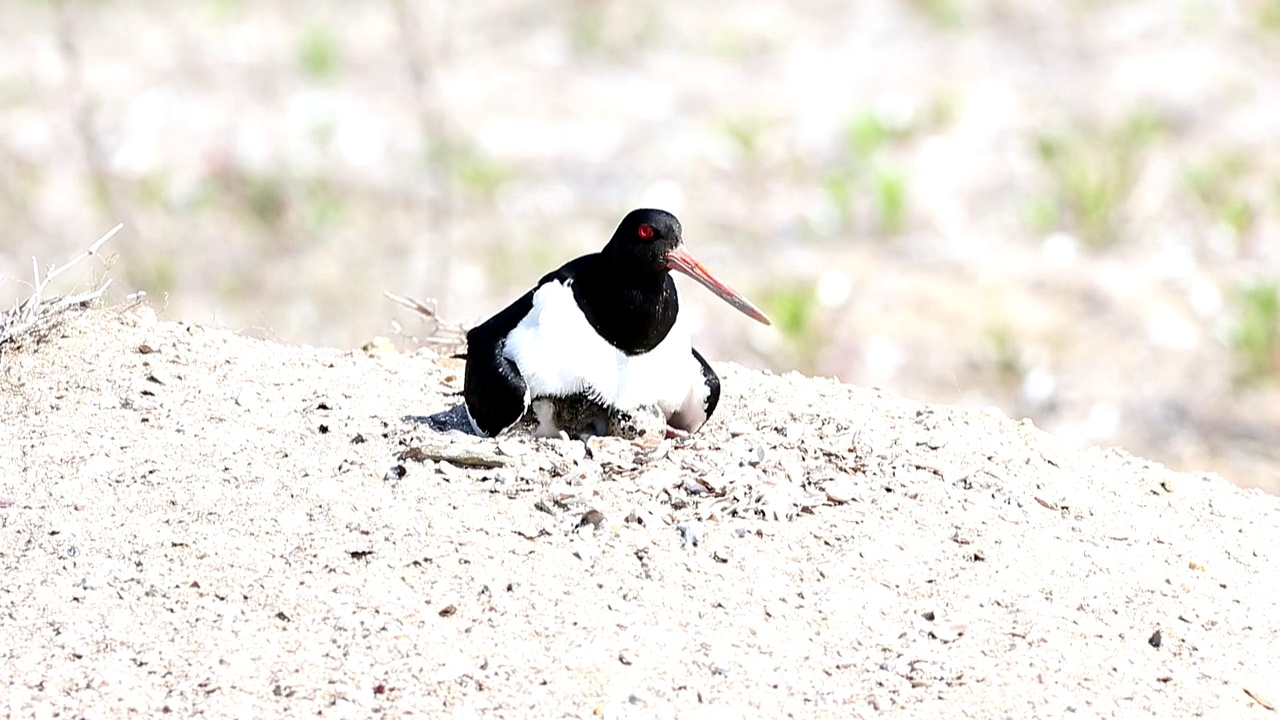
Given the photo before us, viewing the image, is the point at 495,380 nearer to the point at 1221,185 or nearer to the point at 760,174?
the point at 760,174

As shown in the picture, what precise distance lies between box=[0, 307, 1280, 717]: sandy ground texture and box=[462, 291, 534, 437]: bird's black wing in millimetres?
80

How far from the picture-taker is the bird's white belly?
3.99 meters

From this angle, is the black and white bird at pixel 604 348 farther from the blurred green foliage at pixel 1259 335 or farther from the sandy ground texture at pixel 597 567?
the blurred green foliage at pixel 1259 335

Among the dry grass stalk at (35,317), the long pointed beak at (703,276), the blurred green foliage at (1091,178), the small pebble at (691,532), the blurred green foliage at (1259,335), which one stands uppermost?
the blurred green foliage at (1091,178)

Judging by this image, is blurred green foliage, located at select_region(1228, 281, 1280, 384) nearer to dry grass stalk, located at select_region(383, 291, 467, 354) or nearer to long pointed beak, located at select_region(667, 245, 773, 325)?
dry grass stalk, located at select_region(383, 291, 467, 354)

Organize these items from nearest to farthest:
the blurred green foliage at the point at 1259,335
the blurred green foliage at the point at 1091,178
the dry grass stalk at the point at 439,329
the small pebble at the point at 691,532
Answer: the small pebble at the point at 691,532 → the dry grass stalk at the point at 439,329 → the blurred green foliage at the point at 1259,335 → the blurred green foliage at the point at 1091,178

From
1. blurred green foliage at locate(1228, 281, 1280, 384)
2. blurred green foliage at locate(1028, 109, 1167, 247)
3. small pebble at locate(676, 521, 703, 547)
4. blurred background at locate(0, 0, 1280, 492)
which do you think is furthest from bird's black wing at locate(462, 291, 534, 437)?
blurred green foliage at locate(1028, 109, 1167, 247)

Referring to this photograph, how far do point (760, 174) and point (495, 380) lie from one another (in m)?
6.04

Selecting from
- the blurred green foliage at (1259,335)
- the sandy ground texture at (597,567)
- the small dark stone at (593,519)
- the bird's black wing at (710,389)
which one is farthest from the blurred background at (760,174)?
the small dark stone at (593,519)

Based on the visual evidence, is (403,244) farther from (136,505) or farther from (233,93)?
(136,505)

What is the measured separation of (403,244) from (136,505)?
5660 millimetres

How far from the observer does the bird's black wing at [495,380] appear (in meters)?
4.00

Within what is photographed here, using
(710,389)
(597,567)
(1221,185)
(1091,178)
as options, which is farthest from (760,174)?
(597,567)

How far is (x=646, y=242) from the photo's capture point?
398 cm
